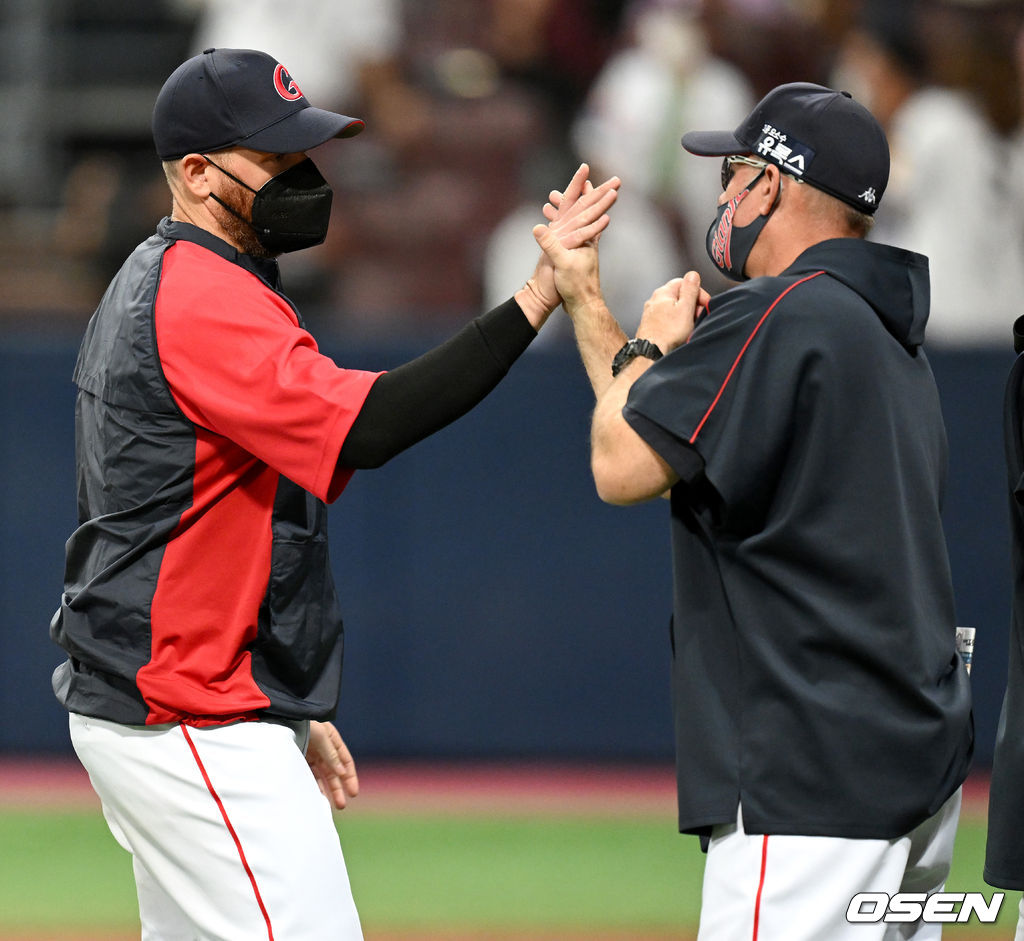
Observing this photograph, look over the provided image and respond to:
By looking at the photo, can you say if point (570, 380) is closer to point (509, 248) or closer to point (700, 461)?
point (509, 248)

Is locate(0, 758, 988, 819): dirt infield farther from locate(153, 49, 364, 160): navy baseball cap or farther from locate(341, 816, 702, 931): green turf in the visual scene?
locate(153, 49, 364, 160): navy baseball cap

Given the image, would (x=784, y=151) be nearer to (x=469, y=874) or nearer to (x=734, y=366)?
(x=734, y=366)

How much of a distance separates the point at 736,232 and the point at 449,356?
27.1 inches

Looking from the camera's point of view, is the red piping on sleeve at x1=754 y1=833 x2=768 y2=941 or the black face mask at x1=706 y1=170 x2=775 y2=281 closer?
the red piping on sleeve at x1=754 y1=833 x2=768 y2=941

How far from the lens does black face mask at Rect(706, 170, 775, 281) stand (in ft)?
10.8

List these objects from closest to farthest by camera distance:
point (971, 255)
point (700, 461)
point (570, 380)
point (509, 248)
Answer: point (700, 461) → point (570, 380) → point (971, 255) → point (509, 248)

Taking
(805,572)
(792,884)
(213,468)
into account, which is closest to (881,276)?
(805,572)

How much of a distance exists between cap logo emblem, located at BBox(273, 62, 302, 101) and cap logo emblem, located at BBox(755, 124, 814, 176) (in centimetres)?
106


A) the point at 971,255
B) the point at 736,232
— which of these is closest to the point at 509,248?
the point at 971,255

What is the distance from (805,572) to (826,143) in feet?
3.00

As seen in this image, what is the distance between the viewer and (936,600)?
3053 millimetres

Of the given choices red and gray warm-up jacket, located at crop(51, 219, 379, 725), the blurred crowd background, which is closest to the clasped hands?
red and gray warm-up jacket, located at crop(51, 219, 379, 725)

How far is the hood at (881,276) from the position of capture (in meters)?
3.04

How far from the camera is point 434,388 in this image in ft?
10.5
